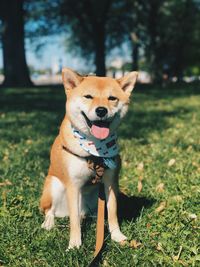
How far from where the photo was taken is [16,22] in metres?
22.8

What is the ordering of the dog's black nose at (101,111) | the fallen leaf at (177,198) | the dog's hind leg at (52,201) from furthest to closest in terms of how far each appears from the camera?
the fallen leaf at (177,198) < the dog's hind leg at (52,201) < the dog's black nose at (101,111)

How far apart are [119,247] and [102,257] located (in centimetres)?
20

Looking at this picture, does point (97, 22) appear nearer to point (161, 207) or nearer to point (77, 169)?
point (161, 207)

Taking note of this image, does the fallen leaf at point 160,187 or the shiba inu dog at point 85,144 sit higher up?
the shiba inu dog at point 85,144

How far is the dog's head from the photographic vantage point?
3.42 m

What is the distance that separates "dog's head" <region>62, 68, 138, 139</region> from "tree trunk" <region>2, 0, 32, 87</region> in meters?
19.8

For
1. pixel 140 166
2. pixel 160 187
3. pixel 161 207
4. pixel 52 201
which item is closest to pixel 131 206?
pixel 161 207

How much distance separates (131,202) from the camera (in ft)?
15.8

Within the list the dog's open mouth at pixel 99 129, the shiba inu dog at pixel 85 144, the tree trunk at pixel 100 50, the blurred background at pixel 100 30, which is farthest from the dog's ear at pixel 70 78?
the tree trunk at pixel 100 50

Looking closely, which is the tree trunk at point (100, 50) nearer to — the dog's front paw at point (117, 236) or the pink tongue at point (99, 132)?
the dog's front paw at point (117, 236)

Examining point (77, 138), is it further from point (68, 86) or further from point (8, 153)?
point (8, 153)

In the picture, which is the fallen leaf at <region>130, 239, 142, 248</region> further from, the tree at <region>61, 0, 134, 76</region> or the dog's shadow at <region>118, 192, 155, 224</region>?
the tree at <region>61, 0, 134, 76</region>

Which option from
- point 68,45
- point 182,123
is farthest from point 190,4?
point 182,123

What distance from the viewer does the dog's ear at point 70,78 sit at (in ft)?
11.8
